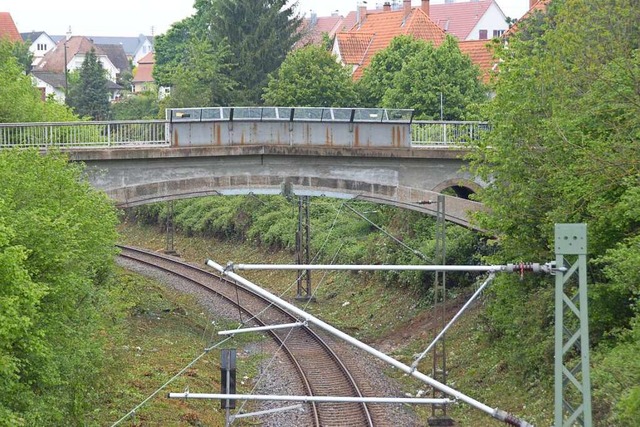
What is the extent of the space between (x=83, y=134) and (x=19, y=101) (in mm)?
7193

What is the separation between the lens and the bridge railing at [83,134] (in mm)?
32844

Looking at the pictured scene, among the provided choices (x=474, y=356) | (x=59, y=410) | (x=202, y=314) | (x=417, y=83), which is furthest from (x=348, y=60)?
(x=59, y=410)

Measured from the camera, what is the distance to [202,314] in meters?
36.2

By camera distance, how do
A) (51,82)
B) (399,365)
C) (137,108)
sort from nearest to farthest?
(399,365)
(137,108)
(51,82)

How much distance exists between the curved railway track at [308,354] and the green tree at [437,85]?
10.4m

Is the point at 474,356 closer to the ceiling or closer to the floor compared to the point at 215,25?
closer to the floor

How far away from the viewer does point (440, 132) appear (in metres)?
34.4

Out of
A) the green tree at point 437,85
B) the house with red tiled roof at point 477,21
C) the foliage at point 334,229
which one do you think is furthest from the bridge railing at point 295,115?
the house with red tiled roof at point 477,21

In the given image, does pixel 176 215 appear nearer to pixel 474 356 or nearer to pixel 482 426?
pixel 474 356

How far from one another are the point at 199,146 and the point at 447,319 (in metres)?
8.96

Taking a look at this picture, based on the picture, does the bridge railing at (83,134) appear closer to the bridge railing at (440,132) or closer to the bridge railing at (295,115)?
the bridge railing at (295,115)

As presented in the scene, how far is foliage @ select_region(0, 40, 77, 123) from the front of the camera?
129 ft

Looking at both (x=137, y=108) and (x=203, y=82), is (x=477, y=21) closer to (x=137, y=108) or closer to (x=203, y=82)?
(x=137, y=108)

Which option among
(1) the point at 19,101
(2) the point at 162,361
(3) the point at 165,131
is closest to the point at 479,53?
(1) the point at 19,101
